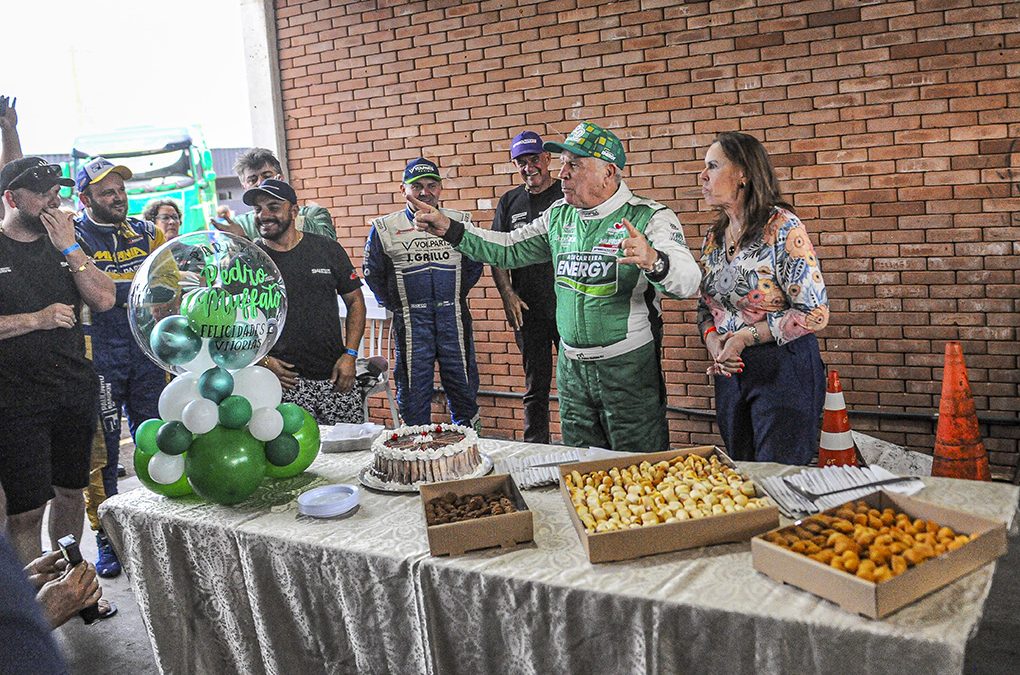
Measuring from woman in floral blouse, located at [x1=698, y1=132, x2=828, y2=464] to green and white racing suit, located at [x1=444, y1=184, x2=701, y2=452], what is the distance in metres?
0.20

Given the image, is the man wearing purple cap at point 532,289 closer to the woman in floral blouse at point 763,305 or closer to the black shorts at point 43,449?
the woman in floral blouse at point 763,305

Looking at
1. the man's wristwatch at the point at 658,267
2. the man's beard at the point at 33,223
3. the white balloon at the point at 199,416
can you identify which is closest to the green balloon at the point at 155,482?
the white balloon at the point at 199,416

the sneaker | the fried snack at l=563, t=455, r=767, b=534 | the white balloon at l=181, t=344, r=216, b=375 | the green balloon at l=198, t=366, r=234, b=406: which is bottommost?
the sneaker

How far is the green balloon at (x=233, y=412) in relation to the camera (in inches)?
96.4

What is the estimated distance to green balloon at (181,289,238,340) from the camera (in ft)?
8.11

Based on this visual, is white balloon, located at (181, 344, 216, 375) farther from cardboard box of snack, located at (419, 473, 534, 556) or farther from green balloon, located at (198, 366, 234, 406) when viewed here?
cardboard box of snack, located at (419, 473, 534, 556)

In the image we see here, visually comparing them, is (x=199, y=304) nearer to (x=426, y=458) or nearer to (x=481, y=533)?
(x=426, y=458)

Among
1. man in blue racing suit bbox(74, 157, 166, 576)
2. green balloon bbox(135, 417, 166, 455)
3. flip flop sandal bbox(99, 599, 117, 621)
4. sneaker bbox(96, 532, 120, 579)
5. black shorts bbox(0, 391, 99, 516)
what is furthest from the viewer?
man in blue racing suit bbox(74, 157, 166, 576)

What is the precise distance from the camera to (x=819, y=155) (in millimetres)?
4676

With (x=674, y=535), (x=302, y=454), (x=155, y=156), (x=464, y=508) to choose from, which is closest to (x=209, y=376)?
(x=302, y=454)

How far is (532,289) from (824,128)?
5.87ft

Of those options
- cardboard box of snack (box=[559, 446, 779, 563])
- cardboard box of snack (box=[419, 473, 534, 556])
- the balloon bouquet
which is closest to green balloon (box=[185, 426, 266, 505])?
the balloon bouquet

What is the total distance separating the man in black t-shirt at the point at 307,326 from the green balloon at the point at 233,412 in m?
1.19

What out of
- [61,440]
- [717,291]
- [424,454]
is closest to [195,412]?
[424,454]
